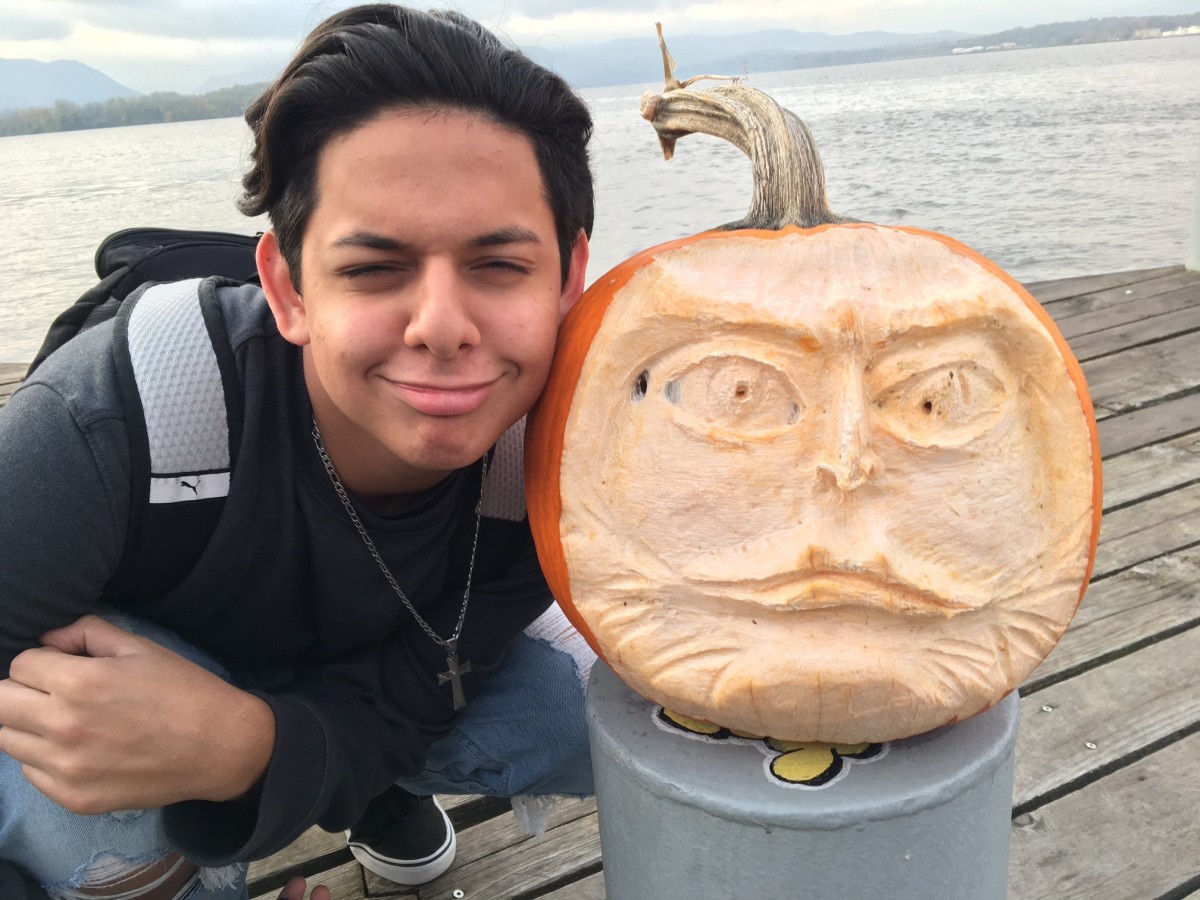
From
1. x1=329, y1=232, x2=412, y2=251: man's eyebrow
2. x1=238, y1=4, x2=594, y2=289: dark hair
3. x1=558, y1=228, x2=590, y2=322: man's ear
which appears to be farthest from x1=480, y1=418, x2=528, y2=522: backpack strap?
x1=329, y1=232, x2=412, y2=251: man's eyebrow

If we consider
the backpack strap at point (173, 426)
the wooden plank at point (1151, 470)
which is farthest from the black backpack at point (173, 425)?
the wooden plank at point (1151, 470)

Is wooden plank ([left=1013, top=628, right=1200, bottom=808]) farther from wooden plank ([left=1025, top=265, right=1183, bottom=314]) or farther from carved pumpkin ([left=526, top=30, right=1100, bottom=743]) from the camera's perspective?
wooden plank ([left=1025, top=265, right=1183, bottom=314])

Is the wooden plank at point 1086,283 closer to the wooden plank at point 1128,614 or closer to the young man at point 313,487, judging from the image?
the wooden plank at point 1128,614

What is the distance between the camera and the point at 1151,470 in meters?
2.99

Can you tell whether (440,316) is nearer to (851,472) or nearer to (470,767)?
(851,472)

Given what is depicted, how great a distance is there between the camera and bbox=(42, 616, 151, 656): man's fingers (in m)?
1.23

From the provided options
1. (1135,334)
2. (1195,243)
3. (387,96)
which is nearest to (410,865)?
(387,96)

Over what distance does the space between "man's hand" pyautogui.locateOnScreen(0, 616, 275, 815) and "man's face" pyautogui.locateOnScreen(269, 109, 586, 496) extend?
1.27ft

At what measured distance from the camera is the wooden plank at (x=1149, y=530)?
2.53m

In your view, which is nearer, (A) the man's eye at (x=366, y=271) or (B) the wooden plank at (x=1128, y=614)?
(A) the man's eye at (x=366, y=271)

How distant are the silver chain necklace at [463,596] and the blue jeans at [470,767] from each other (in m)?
0.13

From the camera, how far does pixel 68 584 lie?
1201mm

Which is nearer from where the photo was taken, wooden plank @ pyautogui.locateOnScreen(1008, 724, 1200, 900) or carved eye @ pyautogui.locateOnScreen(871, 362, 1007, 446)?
carved eye @ pyautogui.locateOnScreen(871, 362, 1007, 446)

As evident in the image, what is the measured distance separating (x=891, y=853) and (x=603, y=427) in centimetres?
58
